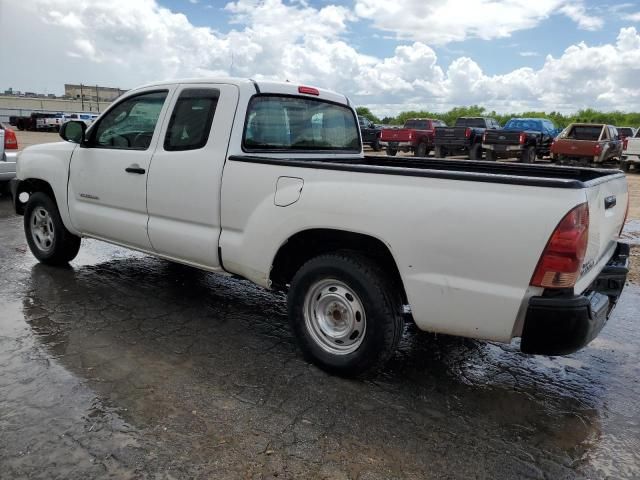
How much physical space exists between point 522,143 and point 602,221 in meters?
17.8

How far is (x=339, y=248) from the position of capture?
11.8 ft

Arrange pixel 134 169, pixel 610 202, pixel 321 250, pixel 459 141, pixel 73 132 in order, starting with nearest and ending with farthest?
pixel 610 202 → pixel 321 250 → pixel 134 169 → pixel 73 132 → pixel 459 141

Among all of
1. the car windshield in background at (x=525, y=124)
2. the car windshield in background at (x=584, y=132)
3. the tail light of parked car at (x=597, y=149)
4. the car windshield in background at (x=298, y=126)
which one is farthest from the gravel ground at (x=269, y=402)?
the car windshield in background at (x=525, y=124)

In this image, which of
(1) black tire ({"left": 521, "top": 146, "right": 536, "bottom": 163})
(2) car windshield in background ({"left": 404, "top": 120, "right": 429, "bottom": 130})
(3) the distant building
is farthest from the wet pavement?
(3) the distant building

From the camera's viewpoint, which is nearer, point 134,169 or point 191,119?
point 191,119

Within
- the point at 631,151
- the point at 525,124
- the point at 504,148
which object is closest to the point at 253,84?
the point at 504,148

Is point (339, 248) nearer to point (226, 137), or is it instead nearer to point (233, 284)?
point (226, 137)

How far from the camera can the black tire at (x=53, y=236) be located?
5.59 meters

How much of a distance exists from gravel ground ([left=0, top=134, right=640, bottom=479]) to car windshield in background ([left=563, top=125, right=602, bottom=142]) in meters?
16.9

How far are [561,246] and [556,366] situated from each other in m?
1.56

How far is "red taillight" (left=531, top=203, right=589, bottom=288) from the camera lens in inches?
105

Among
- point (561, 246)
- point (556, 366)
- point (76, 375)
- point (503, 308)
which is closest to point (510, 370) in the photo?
point (556, 366)

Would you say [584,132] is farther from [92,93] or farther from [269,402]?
[92,93]

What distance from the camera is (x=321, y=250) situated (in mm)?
3760
